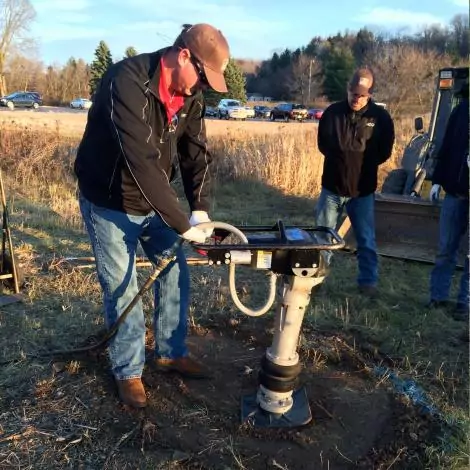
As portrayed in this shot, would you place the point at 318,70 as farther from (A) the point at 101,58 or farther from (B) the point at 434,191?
(B) the point at 434,191

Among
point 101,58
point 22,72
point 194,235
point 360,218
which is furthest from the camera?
point 101,58

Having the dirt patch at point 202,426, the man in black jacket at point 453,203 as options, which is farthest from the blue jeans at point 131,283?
the man in black jacket at point 453,203

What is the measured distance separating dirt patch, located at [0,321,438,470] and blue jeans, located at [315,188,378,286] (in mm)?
1462

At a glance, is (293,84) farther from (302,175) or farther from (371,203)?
(371,203)

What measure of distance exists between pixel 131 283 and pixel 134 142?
821mm

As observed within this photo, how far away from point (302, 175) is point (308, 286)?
681 cm

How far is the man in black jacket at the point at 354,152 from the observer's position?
4.32 m

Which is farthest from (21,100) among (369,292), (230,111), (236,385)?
Answer: (236,385)

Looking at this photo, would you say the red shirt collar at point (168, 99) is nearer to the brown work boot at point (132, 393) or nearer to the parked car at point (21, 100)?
the brown work boot at point (132, 393)

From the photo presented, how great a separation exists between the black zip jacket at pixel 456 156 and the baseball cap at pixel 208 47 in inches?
93.9

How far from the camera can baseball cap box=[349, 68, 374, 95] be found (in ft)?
13.5

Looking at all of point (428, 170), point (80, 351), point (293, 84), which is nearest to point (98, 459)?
point (80, 351)

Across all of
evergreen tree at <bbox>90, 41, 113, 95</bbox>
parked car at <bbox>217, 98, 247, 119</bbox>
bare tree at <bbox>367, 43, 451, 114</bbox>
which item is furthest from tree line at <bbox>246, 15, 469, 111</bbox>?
evergreen tree at <bbox>90, 41, 113, 95</bbox>

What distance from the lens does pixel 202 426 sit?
283 centimetres
